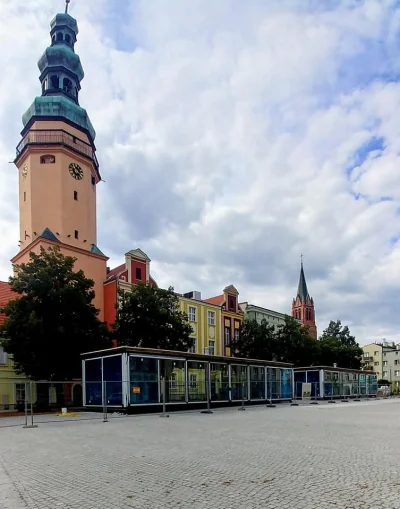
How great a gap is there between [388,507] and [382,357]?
126m

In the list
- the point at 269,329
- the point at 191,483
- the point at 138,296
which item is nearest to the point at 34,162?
the point at 138,296

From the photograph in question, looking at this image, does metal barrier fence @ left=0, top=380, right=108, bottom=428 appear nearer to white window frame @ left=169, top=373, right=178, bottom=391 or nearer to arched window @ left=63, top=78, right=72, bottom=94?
white window frame @ left=169, top=373, right=178, bottom=391

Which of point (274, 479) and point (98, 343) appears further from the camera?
point (98, 343)

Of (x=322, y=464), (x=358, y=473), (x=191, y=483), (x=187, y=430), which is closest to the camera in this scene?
(x=191, y=483)

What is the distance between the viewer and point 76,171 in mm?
46250

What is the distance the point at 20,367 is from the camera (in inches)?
1148

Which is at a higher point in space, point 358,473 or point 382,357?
point 358,473

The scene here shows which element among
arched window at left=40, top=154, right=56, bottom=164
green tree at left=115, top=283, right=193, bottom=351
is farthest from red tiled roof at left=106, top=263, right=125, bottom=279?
arched window at left=40, top=154, right=56, bottom=164

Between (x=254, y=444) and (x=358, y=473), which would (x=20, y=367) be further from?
(x=358, y=473)

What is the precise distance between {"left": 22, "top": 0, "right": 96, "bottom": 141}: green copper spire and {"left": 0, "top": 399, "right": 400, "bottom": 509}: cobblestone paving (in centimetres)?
3753

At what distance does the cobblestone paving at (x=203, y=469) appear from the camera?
625cm

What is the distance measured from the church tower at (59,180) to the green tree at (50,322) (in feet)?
41.2

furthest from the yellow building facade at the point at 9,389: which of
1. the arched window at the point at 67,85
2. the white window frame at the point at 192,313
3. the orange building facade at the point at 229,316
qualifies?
the orange building facade at the point at 229,316

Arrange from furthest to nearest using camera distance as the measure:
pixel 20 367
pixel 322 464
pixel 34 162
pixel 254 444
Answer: pixel 34 162 → pixel 20 367 → pixel 254 444 → pixel 322 464
